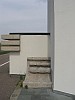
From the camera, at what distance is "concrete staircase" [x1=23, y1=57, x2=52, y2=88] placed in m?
6.70

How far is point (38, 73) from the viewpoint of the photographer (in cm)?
804

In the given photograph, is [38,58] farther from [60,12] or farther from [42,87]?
[60,12]

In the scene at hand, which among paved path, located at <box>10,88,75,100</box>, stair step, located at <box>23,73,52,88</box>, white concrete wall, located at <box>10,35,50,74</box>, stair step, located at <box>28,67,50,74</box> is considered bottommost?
paved path, located at <box>10,88,75,100</box>

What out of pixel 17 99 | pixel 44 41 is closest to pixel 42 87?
pixel 17 99

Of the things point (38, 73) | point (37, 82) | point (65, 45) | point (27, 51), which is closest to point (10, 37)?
point (27, 51)

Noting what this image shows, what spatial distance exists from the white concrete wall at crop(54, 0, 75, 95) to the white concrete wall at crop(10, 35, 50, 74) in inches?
126

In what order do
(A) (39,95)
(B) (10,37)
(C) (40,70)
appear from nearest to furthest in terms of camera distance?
1. (A) (39,95)
2. (C) (40,70)
3. (B) (10,37)

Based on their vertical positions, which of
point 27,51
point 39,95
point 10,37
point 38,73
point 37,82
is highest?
point 10,37

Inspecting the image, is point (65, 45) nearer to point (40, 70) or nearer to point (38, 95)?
point (38, 95)

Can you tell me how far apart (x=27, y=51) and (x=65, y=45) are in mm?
3605

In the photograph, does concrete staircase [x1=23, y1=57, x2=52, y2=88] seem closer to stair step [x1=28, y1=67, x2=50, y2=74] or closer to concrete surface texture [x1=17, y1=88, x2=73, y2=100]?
stair step [x1=28, y1=67, x2=50, y2=74]

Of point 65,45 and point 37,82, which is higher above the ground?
point 65,45

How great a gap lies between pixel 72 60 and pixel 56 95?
3.03ft

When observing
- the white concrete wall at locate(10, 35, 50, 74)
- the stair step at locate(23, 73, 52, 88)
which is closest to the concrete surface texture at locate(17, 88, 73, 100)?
the stair step at locate(23, 73, 52, 88)
